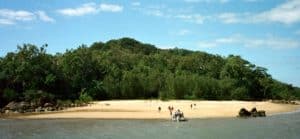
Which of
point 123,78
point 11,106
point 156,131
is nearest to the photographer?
point 156,131

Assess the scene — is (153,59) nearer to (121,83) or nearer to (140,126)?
(121,83)

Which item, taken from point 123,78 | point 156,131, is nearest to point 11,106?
point 123,78

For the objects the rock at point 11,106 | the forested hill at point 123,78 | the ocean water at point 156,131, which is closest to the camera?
the ocean water at point 156,131

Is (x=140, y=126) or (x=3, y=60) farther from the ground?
(x=3, y=60)

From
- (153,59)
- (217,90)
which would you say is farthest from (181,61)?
(217,90)

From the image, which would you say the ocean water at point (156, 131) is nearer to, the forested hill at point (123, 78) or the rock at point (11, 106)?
the rock at point (11, 106)

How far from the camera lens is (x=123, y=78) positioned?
324ft

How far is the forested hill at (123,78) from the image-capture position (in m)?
83.7

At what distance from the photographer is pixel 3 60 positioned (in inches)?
3494

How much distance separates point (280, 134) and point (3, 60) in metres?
66.0

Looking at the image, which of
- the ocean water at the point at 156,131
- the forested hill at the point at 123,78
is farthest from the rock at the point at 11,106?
the ocean water at the point at 156,131

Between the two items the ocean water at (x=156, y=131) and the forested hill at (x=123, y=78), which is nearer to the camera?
the ocean water at (x=156, y=131)

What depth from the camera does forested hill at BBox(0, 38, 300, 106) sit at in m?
83.7

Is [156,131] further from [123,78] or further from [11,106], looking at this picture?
[123,78]
